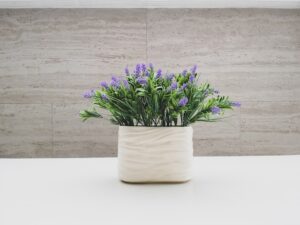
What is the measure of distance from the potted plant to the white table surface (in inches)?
1.5

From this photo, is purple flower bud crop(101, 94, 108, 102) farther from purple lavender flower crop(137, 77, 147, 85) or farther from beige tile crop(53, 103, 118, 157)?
beige tile crop(53, 103, 118, 157)

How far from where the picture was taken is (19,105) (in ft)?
6.15

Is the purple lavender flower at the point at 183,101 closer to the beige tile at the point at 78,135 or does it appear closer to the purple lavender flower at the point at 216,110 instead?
the purple lavender flower at the point at 216,110

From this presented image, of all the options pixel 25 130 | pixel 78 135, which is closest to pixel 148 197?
pixel 78 135

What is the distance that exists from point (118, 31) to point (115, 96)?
1254 millimetres

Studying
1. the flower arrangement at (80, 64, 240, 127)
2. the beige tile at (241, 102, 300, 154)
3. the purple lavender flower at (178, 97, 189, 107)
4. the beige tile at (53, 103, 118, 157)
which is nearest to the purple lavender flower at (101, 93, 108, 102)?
the flower arrangement at (80, 64, 240, 127)

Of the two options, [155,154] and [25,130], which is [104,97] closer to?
[155,154]

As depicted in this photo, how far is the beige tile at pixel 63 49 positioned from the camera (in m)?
1.87

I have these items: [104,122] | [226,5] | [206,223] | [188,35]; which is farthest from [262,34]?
[206,223]

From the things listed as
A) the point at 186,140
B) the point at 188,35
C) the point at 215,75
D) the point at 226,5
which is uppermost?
the point at 226,5

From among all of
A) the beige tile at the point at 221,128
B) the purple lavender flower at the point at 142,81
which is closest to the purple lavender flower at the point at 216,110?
the purple lavender flower at the point at 142,81

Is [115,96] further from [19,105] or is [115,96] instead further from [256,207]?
[19,105]

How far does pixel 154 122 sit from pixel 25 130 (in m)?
1.36

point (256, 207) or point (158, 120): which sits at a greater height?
point (158, 120)
